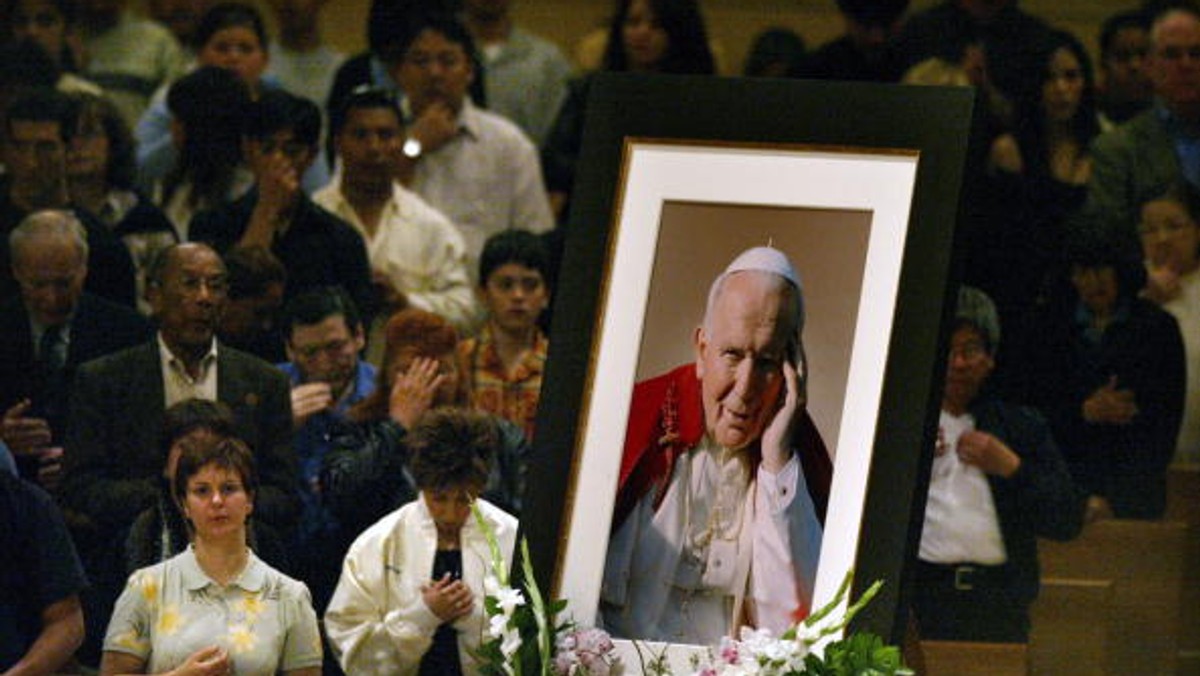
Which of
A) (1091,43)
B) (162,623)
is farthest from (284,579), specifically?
(1091,43)

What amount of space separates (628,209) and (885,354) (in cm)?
57

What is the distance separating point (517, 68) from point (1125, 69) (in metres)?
1.85

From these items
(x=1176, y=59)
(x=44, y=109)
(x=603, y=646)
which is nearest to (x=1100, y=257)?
(x=1176, y=59)

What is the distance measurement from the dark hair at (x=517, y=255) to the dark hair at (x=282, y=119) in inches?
25.0

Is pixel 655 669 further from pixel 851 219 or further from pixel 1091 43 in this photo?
pixel 1091 43

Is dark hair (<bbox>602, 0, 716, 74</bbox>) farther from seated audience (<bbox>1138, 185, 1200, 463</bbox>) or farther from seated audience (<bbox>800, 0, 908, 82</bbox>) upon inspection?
seated audience (<bbox>1138, 185, 1200, 463</bbox>)

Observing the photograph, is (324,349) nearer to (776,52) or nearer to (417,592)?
(417,592)

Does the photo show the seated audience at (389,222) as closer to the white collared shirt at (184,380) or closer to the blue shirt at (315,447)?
the blue shirt at (315,447)

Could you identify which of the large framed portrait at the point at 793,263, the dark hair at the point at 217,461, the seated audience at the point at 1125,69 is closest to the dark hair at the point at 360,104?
the dark hair at the point at 217,461

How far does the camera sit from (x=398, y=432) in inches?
282

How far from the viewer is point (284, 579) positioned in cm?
611

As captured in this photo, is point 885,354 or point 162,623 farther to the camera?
point 162,623

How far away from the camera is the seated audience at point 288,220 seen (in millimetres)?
7387

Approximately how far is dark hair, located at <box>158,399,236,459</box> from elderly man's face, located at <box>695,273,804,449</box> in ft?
8.66
